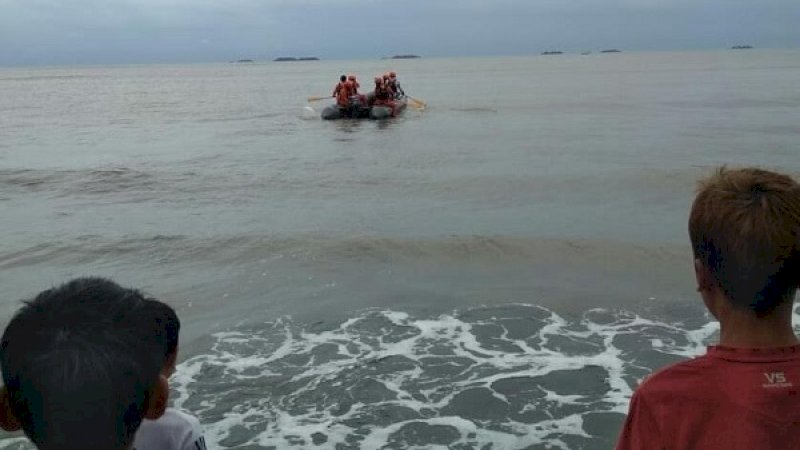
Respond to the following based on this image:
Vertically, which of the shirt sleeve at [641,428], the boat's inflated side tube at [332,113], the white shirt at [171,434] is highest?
the shirt sleeve at [641,428]

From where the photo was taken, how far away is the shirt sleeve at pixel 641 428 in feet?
6.53

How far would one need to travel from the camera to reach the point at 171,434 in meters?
2.15

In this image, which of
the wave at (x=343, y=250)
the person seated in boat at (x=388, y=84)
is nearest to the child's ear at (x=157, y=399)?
the wave at (x=343, y=250)

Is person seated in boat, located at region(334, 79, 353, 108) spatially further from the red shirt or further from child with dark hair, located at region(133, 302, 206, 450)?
the red shirt

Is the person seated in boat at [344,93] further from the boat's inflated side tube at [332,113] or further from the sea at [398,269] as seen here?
the sea at [398,269]

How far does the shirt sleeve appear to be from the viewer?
199cm

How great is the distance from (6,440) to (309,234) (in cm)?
706

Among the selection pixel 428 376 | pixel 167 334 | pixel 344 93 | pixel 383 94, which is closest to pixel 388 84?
pixel 383 94

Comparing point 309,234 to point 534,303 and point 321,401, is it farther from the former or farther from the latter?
point 321,401

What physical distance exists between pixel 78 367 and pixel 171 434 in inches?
30.4

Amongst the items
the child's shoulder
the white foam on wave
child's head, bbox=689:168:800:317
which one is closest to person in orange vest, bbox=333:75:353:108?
the white foam on wave

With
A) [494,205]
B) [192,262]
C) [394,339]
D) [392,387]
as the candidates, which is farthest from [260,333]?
[494,205]

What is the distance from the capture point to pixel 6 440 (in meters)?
5.61

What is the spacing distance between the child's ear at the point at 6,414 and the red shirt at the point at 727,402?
1.46 m
